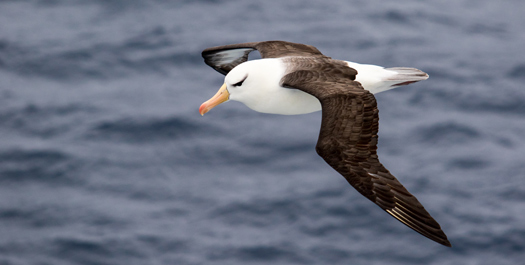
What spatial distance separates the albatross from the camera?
1042 cm

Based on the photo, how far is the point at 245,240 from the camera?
2092cm

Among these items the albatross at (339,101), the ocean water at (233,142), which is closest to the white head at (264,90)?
the albatross at (339,101)

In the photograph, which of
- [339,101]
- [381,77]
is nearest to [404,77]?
[381,77]

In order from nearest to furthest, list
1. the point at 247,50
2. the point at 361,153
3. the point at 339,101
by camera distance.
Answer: the point at 361,153, the point at 339,101, the point at 247,50

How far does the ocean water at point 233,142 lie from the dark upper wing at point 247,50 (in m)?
7.15

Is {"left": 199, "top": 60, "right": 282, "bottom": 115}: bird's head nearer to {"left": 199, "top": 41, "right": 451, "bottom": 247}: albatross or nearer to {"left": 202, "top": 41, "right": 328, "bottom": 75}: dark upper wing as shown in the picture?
{"left": 199, "top": 41, "right": 451, "bottom": 247}: albatross

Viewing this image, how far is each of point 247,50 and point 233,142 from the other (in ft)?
26.2

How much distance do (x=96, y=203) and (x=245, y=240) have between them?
13.3ft

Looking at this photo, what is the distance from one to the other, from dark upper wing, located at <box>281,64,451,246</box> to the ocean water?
32.1 ft

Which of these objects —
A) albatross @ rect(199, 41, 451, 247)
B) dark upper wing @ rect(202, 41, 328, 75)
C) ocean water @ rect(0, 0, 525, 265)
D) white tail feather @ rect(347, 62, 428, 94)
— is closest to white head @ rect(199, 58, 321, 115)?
albatross @ rect(199, 41, 451, 247)

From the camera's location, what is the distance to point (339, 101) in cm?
1082

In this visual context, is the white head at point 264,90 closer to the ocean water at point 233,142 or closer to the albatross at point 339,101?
the albatross at point 339,101

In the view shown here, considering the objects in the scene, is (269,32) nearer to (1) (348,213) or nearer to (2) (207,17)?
(2) (207,17)

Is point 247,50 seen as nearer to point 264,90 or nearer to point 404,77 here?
point 264,90
